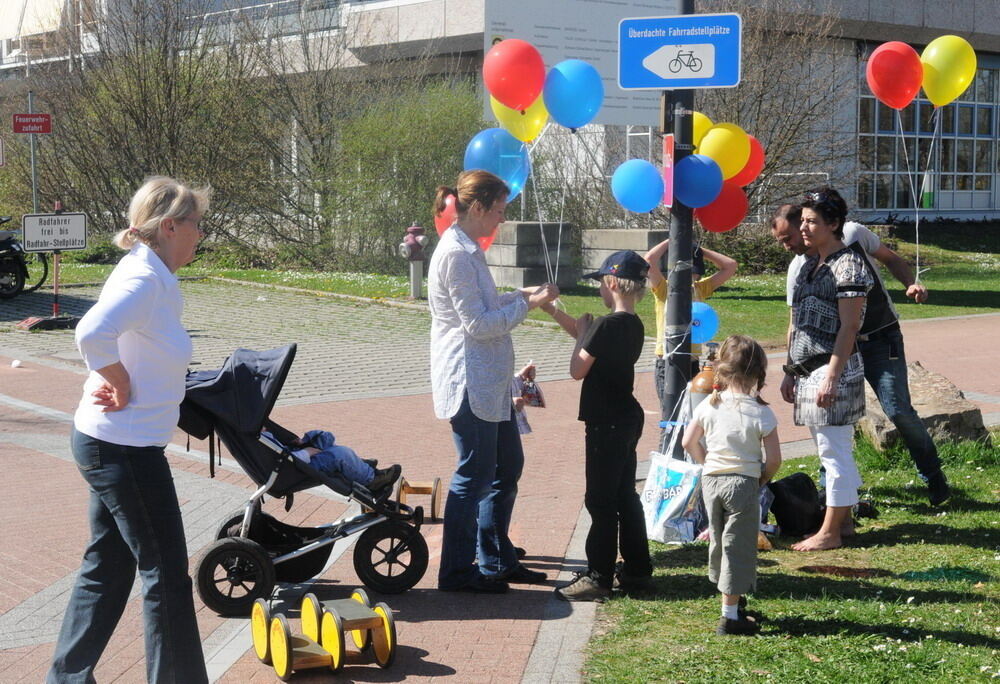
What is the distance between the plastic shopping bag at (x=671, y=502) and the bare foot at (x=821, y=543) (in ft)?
1.84

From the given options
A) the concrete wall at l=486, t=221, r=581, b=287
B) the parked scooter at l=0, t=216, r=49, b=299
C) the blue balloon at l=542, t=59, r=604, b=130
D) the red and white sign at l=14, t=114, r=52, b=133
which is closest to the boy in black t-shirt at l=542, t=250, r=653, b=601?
the blue balloon at l=542, t=59, r=604, b=130

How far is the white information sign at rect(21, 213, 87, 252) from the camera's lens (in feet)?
50.5

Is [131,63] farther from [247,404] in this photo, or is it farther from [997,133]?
[997,133]

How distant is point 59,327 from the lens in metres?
15.7

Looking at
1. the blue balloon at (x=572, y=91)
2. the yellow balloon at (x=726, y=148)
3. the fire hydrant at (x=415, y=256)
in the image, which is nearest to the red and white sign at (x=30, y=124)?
the fire hydrant at (x=415, y=256)

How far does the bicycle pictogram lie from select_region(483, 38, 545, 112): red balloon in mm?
1276

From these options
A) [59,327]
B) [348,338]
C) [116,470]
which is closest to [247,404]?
[116,470]

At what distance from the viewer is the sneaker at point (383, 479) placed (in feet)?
18.5

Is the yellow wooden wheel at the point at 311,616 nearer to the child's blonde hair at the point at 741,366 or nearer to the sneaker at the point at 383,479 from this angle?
the sneaker at the point at 383,479

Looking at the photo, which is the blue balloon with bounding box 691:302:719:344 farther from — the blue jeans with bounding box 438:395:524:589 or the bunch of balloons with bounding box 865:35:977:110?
the bunch of balloons with bounding box 865:35:977:110

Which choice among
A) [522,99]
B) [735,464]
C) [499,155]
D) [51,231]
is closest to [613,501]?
[735,464]

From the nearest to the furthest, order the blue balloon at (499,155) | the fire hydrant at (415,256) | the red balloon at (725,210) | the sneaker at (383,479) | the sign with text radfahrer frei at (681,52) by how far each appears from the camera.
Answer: the sneaker at (383,479)
the sign with text radfahrer frei at (681,52)
the red balloon at (725,210)
the blue balloon at (499,155)
the fire hydrant at (415,256)

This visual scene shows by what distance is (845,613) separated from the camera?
508 cm

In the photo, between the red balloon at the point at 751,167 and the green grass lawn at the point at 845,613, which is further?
the red balloon at the point at 751,167
